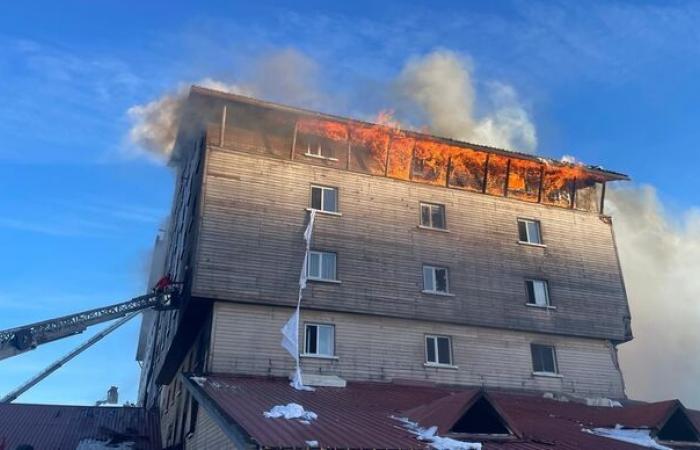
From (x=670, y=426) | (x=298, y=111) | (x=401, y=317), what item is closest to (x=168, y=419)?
(x=401, y=317)

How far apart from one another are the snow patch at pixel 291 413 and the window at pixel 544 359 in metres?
14.0

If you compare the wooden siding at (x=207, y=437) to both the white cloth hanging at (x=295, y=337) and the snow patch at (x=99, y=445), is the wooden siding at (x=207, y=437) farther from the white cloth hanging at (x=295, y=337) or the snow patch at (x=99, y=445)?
the snow patch at (x=99, y=445)

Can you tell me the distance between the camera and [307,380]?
20.8 m

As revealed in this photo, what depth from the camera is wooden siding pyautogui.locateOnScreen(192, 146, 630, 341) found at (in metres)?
22.7

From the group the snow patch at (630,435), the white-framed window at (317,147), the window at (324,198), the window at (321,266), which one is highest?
the white-framed window at (317,147)

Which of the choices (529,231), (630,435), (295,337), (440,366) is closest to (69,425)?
(295,337)

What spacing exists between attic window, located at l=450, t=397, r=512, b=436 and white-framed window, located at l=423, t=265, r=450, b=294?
967 cm

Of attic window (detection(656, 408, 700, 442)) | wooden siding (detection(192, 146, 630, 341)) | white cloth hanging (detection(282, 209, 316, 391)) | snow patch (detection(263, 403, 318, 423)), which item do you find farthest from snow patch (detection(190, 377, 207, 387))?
attic window (detection(656, 408, 700, 442))

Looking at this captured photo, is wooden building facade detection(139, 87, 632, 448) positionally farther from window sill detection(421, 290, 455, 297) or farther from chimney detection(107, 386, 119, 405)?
chimney detection(107, 386, 119, 405)

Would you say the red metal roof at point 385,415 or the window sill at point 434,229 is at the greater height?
the window sill at point 434,229

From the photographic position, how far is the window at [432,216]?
26750mm

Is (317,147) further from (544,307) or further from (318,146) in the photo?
(544,307)

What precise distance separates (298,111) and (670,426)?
17.8m

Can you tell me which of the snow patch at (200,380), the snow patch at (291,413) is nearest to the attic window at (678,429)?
the snow patch at (291,413)
